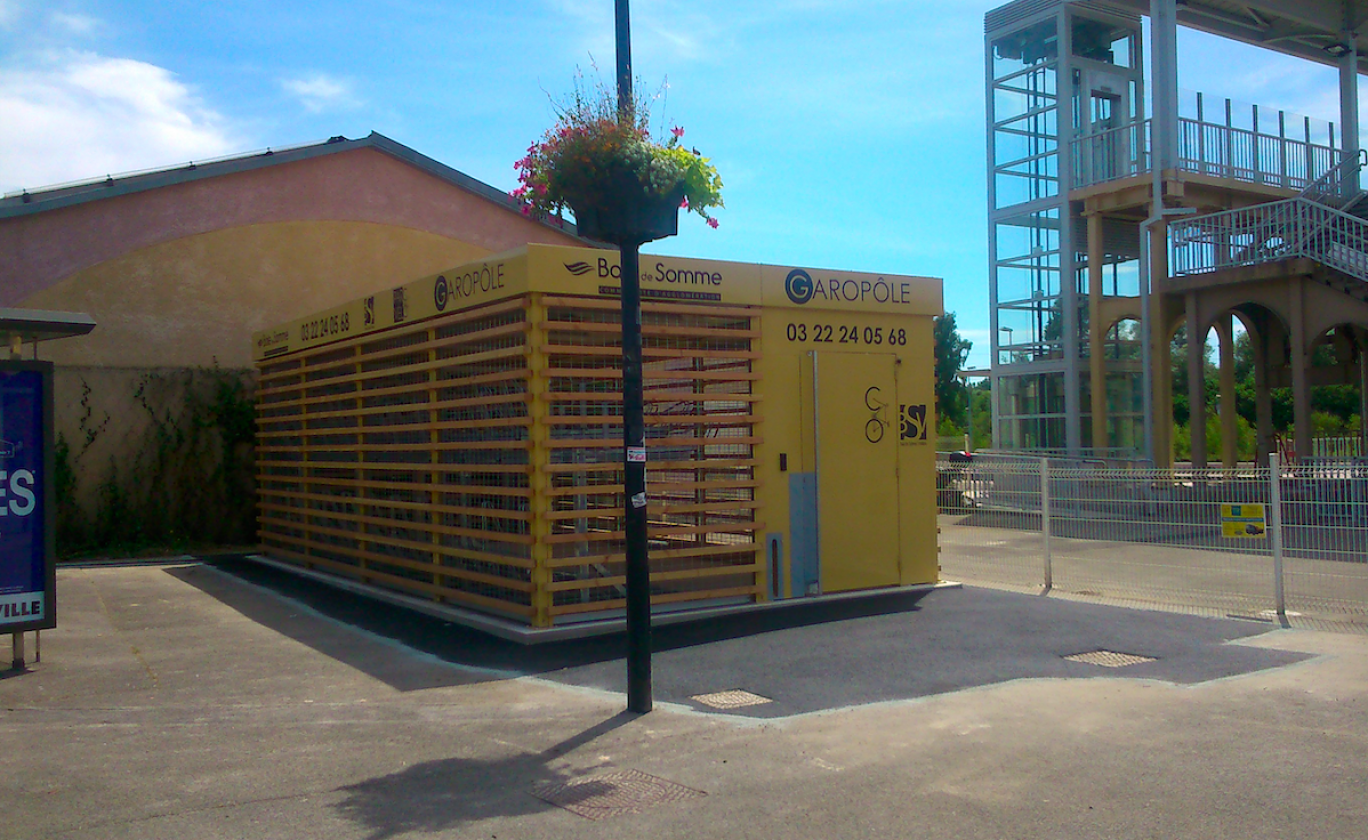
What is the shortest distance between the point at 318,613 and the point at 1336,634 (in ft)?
31.9

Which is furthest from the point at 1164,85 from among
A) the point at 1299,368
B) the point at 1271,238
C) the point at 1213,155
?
the point at 1299,368

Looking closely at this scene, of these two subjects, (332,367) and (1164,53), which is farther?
(1164,53)

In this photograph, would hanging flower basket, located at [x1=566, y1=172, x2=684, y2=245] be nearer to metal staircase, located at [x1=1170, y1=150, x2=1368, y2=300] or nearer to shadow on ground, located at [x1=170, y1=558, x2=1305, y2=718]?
shadow on ground, located at [x1=170, y1=558, x2=1305, y2=718]

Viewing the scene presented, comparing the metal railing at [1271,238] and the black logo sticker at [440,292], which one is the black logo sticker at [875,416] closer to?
the black logo sticker at [440,292]

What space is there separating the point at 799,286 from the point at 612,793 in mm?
6594

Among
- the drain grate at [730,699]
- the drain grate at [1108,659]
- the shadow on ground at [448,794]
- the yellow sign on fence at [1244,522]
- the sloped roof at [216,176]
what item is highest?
the sloped roof at [216,176]

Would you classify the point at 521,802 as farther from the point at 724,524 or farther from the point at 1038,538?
the point at 1038,538

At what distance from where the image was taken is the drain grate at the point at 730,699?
23.4 ft

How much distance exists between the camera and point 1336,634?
9.26 m

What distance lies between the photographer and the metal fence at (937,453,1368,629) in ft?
32.7

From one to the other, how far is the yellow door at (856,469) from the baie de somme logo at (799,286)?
603 millimetres

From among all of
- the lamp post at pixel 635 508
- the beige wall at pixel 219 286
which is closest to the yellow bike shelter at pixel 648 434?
the lamp post at pixel 635 508

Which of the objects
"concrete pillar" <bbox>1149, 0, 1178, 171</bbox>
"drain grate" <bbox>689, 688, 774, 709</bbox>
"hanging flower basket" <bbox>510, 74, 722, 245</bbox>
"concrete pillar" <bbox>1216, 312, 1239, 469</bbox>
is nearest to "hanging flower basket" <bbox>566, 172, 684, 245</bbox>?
"hanging flower basket" <bbox>510, 74, 722, 245</bbox>

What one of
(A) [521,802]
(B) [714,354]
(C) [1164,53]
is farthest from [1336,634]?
(C) [1164,53]
